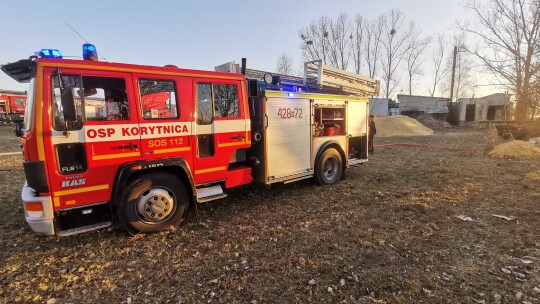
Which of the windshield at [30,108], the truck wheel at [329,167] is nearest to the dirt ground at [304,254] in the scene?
the truck wheel at [329,167]

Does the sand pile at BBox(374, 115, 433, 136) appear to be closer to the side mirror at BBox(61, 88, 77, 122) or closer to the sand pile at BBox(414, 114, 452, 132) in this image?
the sand pile at BBox(414, 114, 452, 132)

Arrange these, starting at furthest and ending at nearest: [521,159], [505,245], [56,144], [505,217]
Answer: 1. [521,159]
2. [505,217]
3. [505,245]
4. [56,144]

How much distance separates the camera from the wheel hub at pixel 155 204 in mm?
4141

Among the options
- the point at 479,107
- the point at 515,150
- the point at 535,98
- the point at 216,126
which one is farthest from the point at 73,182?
the point at 479,107

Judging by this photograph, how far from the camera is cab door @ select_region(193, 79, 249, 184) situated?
4.61 meters

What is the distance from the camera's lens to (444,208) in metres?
5.28

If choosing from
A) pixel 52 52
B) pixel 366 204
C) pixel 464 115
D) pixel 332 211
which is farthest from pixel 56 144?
pixel 464 115

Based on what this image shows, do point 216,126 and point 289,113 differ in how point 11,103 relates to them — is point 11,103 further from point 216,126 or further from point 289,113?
point 289,113

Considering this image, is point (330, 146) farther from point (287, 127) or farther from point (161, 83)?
point (161, 83)

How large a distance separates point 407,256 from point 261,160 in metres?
2.96

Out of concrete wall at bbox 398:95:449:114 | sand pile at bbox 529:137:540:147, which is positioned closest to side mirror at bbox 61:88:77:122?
sand pile at bbox 529:137:540:147

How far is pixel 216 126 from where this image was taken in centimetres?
477

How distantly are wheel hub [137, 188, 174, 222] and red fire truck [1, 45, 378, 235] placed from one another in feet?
0.05

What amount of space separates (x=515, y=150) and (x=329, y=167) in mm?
8583
